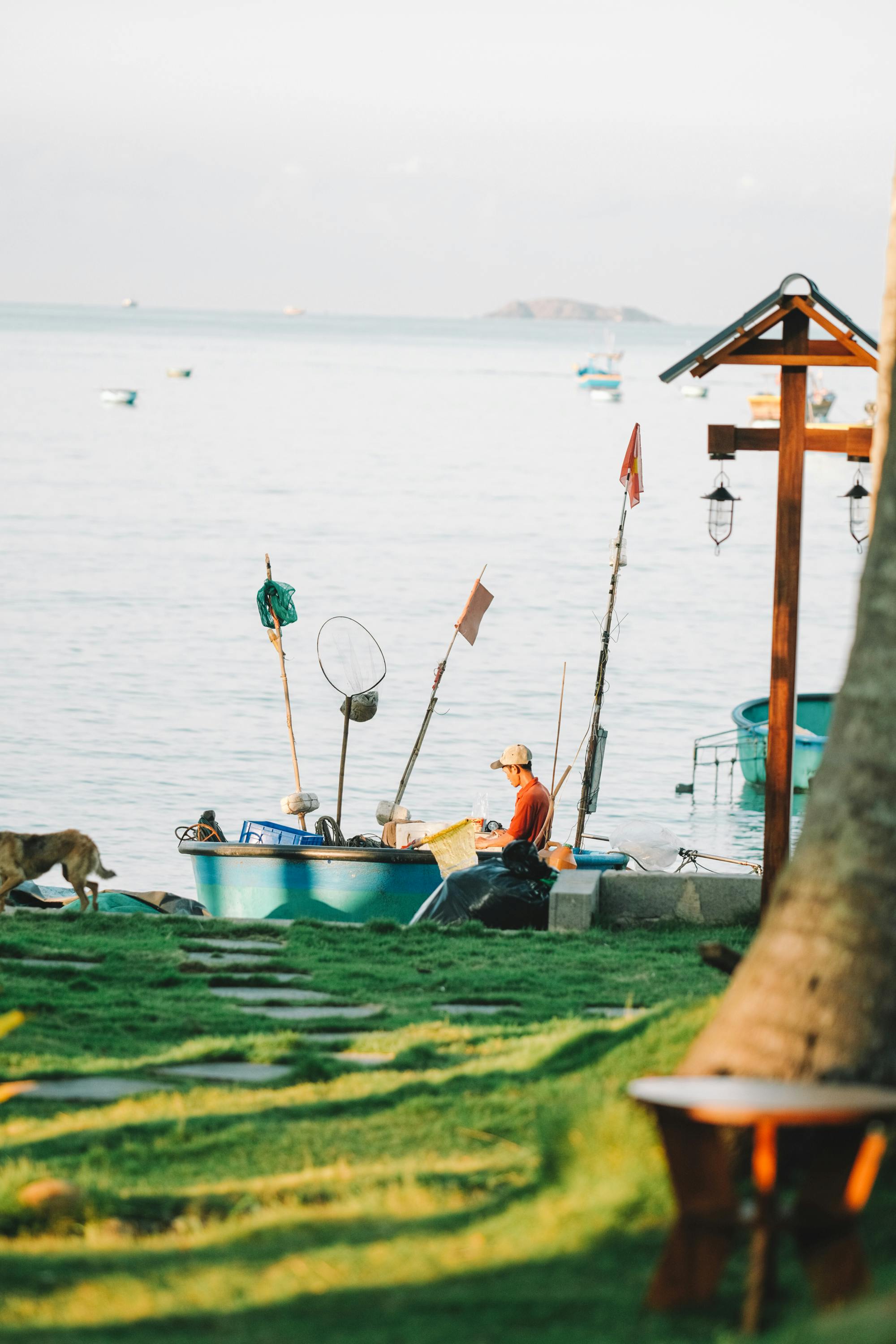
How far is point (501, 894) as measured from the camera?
10.6 m

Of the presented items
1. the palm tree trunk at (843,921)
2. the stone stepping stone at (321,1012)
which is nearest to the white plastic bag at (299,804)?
the stone stepping stone at (321,1012)

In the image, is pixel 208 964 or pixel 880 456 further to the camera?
pixel 208 964

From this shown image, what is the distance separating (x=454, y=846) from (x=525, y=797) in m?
0.90

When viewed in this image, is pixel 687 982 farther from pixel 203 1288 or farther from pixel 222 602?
pixel 222 602

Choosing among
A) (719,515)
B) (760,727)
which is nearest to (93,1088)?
(719,515)

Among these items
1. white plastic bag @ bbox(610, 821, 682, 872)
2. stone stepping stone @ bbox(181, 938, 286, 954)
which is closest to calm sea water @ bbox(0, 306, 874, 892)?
white plastic bag @ bbox(610, 821, 682, 872)

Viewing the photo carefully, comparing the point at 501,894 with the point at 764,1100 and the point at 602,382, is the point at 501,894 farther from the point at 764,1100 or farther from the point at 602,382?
the point at 602,382

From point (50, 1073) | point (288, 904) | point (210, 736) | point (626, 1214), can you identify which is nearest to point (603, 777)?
point (210, 736)

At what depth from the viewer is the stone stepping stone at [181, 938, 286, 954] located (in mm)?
9469

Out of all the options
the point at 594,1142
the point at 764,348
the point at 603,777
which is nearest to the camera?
the point at 594,1142

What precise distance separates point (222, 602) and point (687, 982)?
31291 millimetres

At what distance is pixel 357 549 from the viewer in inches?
1881

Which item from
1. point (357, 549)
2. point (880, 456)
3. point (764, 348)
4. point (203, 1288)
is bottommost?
point (203, 1288)

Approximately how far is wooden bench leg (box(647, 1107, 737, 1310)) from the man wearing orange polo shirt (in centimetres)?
765
